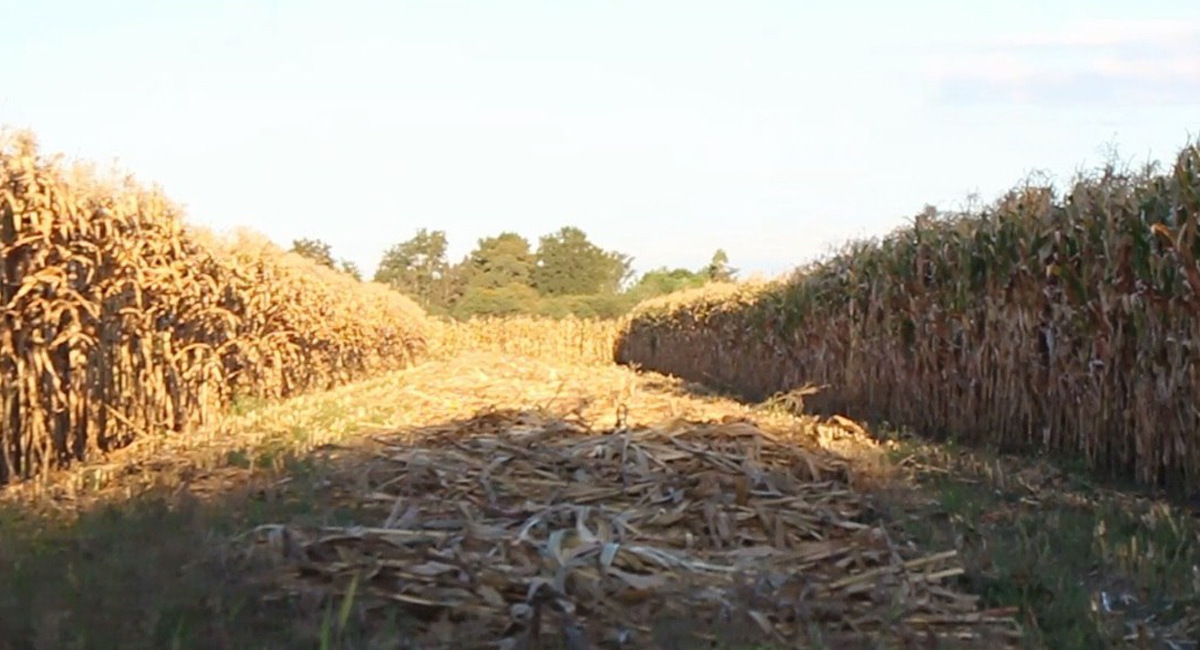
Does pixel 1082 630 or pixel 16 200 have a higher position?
pixel 16 200

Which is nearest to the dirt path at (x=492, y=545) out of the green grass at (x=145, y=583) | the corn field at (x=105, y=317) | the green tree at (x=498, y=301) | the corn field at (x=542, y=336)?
the green grass at (x=145, y=583)

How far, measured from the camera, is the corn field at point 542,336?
45250mm

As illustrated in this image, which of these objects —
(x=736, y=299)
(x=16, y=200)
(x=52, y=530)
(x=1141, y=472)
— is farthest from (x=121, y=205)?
(x=736, y=299)

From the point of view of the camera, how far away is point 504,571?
13.9 ft

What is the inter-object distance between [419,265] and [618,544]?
271 ft

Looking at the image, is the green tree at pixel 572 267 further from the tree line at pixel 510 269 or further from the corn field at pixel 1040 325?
the corn field at pixel 1040 325

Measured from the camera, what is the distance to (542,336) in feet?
151

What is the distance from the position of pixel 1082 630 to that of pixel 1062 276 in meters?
5.21

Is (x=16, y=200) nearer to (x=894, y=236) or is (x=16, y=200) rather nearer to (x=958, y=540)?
(x=958, y=540)

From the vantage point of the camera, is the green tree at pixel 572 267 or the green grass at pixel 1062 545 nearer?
the green grass at pixel 1062 545

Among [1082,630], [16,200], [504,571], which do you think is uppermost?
[16,200]

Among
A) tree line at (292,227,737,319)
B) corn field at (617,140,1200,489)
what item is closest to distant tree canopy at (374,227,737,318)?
tree line at (292,227,737,319)

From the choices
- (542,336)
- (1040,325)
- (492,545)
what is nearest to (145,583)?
(492,545)

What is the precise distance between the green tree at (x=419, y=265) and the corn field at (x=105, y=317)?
68024mm
